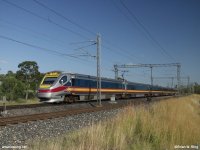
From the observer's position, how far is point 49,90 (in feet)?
86.4

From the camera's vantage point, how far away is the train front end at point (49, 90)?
26.4 meters

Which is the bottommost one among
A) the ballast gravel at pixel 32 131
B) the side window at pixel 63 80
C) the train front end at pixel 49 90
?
the ballast gravel at pixel 32 131

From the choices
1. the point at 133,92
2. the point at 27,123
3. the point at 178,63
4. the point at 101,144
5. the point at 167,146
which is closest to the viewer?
the point at 101,144

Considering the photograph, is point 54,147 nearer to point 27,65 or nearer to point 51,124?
point 51,124

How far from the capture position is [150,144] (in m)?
9.41

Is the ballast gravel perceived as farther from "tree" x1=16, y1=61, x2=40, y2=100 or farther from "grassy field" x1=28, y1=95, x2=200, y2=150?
"tree" x1=16, y1=61, x2=40, y2=100

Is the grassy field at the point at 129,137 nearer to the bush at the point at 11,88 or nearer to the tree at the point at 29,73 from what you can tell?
the bush at the point at 11,88

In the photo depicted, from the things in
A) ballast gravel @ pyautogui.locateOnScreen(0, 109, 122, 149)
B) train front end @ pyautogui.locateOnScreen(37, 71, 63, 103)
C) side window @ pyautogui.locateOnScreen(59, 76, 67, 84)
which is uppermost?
side window @ pyautogui.locateOnScreen(59, 76, 67, 84)

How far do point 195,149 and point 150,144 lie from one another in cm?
130

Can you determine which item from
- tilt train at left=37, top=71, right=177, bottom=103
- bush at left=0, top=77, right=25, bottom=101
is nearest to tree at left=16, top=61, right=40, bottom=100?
bush at left=0, top=77, right=25, bottom=101

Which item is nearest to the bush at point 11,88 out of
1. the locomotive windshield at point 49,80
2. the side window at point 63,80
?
the locomotive windshield at point 49,80

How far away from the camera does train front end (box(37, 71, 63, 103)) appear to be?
86.6ft

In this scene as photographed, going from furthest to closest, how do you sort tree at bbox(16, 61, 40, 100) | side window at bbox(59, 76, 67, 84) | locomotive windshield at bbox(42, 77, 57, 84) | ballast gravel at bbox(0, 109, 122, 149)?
tree at bbox(16, 61, 40, 100), side window at bbox(59, 76, 67, 84), locomotive windshield at bbox(42, 77, 57, 84), ballast gravel at bbox(0, 109, 122, 149)

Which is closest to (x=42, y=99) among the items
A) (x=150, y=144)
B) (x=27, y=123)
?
(x=27, y=123)
